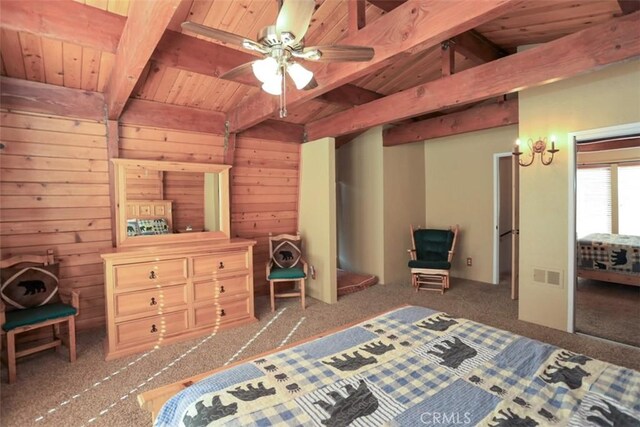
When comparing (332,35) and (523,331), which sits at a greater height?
(332,35)

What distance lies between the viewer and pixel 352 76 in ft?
7.72

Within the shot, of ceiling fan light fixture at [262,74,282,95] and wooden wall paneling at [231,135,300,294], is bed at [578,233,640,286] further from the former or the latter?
wooden wall paneling at [231,135,300,294]

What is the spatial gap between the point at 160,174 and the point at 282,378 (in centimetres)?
286

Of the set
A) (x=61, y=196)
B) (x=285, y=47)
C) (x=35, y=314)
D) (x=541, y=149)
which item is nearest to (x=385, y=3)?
(x=285, y=47)

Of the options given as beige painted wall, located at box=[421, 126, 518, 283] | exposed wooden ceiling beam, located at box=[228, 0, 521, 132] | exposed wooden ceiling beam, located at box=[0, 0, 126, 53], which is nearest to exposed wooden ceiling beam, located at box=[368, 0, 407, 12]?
exposed wooden ceiling beam, located at box=[228, 0, 521, 132]

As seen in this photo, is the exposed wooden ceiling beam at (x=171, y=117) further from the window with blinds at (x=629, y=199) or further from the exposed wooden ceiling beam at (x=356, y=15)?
the window with blinds at (x=629, y=199)

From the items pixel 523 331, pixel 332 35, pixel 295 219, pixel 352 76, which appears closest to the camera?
pixel 352 76

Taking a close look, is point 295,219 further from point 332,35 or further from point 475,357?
point 475,357

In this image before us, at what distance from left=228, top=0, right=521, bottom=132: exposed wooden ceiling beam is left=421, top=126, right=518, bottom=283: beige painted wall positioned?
3.43m

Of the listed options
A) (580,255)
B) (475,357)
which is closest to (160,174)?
(475,357)

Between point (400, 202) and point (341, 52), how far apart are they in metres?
3.75

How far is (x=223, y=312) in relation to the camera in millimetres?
3346

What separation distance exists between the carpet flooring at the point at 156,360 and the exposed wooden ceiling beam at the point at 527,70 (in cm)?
231

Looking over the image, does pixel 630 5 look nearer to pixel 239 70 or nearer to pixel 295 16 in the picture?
pixel 295 16
